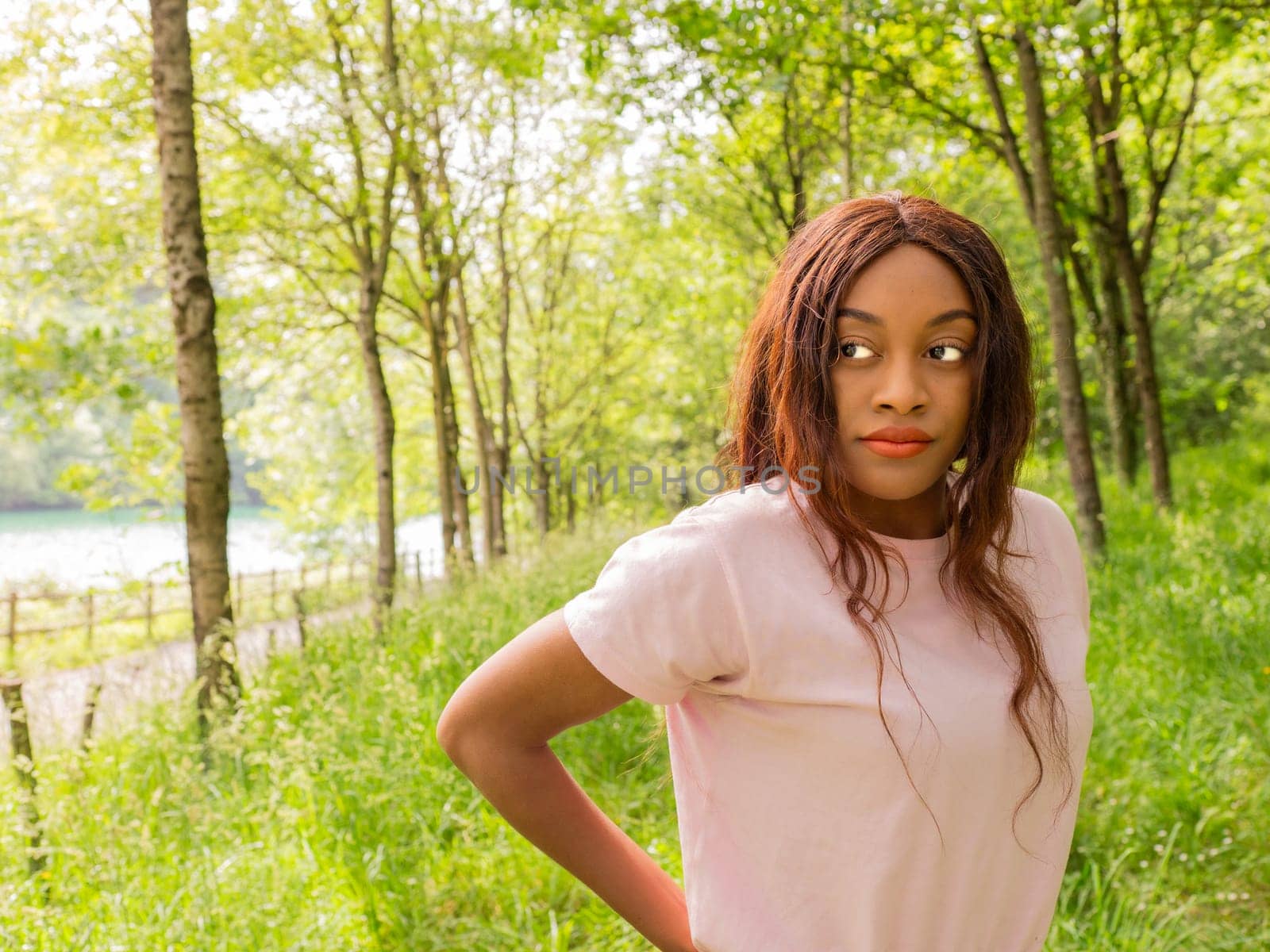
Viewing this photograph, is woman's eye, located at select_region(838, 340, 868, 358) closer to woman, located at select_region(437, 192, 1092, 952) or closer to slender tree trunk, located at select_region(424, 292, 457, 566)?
woman, located at select_region(437, 192, 1092, 952)

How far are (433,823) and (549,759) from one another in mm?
2610

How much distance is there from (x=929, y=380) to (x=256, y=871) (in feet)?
9.59

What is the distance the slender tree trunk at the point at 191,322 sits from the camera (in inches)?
190

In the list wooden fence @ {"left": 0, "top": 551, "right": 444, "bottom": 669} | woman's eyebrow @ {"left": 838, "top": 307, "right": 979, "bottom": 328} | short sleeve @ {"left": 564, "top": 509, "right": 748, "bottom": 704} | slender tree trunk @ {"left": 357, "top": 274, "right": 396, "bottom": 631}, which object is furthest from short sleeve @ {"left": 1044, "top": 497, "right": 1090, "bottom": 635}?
slender tree trunk @ {"left": 357, "top": 274, "right": 396, "bottom": 631}

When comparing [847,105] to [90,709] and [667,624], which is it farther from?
[667,624]

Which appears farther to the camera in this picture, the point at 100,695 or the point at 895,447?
the point at 100,695

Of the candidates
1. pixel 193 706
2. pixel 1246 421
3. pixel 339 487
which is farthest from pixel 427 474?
pixel 193 706

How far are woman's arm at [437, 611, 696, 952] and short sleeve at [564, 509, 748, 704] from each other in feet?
0.17

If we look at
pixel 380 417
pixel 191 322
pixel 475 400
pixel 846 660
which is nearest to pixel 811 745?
pixel 846 660

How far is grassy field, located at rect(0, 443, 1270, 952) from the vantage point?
298 centimetres

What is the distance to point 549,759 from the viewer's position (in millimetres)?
1265

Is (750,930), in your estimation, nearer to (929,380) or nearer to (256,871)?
(929,380)

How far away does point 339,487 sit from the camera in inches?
1154

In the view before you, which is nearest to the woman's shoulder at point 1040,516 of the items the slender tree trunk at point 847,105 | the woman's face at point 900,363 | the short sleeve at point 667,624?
the woman's face at point 900,363
